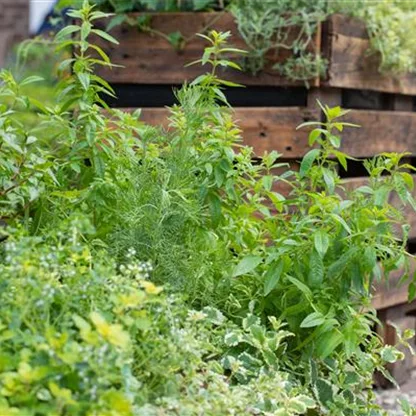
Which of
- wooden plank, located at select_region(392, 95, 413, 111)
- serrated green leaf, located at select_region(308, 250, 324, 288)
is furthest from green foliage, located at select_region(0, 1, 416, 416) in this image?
wooden plank, located at select_region(392, 95, 413, 111)

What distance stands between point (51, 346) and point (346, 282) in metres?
1.07

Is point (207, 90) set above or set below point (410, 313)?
above

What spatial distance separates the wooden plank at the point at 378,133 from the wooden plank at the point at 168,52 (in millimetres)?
374

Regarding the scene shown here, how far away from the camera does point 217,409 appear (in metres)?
1.96

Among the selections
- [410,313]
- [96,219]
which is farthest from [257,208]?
[410,313]

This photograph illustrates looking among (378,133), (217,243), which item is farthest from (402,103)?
(217,243)

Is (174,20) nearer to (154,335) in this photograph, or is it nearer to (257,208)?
(257,208)

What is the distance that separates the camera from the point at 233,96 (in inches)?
165

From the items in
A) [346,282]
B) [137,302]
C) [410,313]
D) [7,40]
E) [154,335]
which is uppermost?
[137,302]

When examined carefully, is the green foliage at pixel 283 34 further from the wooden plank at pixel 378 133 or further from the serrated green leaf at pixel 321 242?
the serrated green leaf at pixel 321 242

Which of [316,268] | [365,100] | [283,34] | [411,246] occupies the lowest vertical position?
[411,246]

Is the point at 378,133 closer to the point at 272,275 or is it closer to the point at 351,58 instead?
the point at 351,58

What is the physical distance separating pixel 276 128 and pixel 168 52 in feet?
1.94

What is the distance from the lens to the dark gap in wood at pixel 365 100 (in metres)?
4.38
